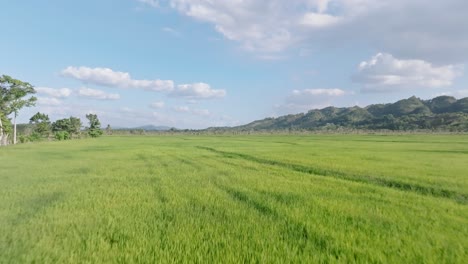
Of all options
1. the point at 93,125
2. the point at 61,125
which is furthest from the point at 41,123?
the point at 93,125

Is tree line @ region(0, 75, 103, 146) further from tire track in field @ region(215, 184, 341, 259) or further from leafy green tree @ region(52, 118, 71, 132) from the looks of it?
tire track in field @ region(215, 184, 341, 259)

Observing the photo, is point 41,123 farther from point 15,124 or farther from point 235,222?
point 235,222

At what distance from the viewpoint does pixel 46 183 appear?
10.7 meters

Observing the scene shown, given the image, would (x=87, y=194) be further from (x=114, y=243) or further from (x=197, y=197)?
(x=114, y=243)

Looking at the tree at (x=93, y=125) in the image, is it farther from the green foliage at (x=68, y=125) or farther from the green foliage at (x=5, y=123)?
the green foliage at (x=5, y=123)

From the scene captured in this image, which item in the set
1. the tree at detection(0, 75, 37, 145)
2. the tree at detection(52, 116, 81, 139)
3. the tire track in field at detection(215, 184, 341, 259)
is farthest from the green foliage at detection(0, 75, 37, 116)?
the tire track in field at detection(215, 184, 341, 259)

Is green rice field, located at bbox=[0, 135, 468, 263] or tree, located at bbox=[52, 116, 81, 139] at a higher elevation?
tree, located at bbox=[52, 116, 81, 139]

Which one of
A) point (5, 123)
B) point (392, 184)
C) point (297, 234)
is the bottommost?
point (392, 184)

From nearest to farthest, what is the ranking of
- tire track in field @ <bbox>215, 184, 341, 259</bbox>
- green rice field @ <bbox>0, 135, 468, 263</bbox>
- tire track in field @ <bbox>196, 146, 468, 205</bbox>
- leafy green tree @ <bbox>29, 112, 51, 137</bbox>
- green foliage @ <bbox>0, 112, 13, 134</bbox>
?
green rice field @ <bbox>0, 135, 468, 263</bbox>
tire track in field @ <bbox>215, 184, 341, 259</bbox>
tire track in field @ <bbox>196, 146, 468, 205</bbox>
green foliage @ <bbox>0, 112, 13, 134</bbox>
leafy green tree @ <bbox>29, 112, 51, 137</bbox>

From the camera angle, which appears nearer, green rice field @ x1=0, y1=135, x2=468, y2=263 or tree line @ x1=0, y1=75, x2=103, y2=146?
green rice field @ x1=0, y1=135, x2=468, y2=263

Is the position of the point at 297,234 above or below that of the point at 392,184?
above

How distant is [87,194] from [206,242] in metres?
5.43

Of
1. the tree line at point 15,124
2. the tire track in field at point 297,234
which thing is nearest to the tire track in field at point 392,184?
the tire track in field at point 297,234

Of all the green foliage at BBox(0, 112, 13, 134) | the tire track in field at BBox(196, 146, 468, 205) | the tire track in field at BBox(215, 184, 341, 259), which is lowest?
the tire track in field at BBox(196, 146, 468, 205)
